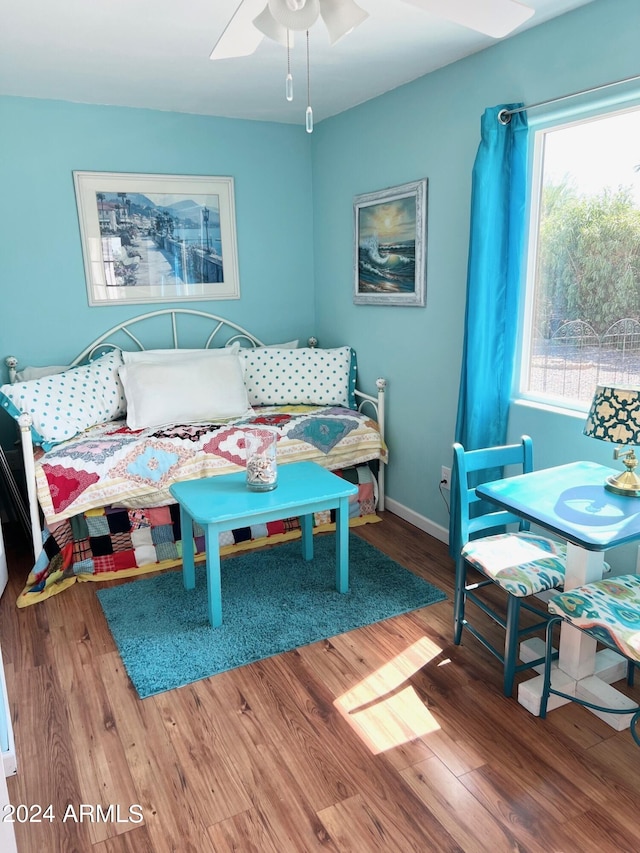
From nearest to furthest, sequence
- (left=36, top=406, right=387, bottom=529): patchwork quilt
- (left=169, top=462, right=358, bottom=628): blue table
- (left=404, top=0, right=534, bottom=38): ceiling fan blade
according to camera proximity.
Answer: (left=404, top=0, right=534, bottom=38): ceiling fan blade → (left=169, top=462, right=358, bottom=628): blue table → (left=36, top=406, right=387, bottom=529): patchwork quilt

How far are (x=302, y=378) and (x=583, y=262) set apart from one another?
1820 mm

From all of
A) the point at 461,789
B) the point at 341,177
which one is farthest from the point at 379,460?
the point at 461,789

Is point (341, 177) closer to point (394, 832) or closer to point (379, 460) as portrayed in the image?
point (379, 460)

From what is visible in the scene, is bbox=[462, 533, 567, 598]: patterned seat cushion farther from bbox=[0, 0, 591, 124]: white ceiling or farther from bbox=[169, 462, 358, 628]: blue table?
bbox=[0, 0, 591, 124]: white ceiling

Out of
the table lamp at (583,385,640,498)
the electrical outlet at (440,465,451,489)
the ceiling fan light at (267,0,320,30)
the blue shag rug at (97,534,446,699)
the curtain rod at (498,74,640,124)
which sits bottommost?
the blue shag rug at (97,534,446,699)

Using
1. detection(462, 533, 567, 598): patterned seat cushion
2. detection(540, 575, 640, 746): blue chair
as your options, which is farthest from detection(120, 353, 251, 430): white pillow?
detection(540, 575, 640, 746): blue chair

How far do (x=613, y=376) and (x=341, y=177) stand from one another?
2.22m

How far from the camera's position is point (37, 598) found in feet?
9.32

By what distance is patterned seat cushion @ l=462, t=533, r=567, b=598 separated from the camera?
2.04 meters

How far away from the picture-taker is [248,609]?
8.90ft

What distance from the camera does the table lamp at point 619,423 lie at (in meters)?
1.94

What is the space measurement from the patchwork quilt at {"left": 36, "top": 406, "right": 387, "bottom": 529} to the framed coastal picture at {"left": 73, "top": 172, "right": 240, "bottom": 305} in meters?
0.94

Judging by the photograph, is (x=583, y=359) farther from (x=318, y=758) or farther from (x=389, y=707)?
(x=318, y=758)

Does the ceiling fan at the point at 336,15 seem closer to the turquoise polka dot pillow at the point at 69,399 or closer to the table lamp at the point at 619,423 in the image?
the table lamp at the point at 619,423
